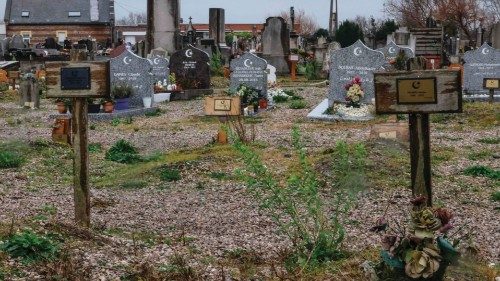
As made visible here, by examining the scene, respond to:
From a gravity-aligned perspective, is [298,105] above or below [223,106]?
below

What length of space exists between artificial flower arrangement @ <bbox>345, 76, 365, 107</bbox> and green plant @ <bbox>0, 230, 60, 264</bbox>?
12055 mm

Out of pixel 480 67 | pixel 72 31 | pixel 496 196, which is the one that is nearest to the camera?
pixel 496 196

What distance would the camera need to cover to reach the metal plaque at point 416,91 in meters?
5.95

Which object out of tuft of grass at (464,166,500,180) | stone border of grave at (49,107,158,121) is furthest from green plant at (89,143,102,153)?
tuft of grass at (464,166,500,180)

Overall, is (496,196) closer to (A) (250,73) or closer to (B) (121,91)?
(A) (250,73)

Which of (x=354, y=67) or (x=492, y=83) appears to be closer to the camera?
(x=354, y=67)

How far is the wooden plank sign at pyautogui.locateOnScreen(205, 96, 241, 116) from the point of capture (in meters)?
14.5

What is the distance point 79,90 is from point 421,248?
3.45 metres

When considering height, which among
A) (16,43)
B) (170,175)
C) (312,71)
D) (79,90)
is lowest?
(170,175)

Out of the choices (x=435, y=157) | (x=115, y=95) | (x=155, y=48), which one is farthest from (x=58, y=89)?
(x=155, y=48)

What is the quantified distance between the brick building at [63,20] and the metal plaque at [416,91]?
54.5 meters

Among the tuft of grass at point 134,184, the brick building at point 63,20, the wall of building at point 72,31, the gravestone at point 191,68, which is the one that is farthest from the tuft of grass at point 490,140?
the wall of building at point 72,31

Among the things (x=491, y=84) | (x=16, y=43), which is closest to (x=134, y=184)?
(x=491, y=84)

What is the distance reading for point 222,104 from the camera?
1455 cm
